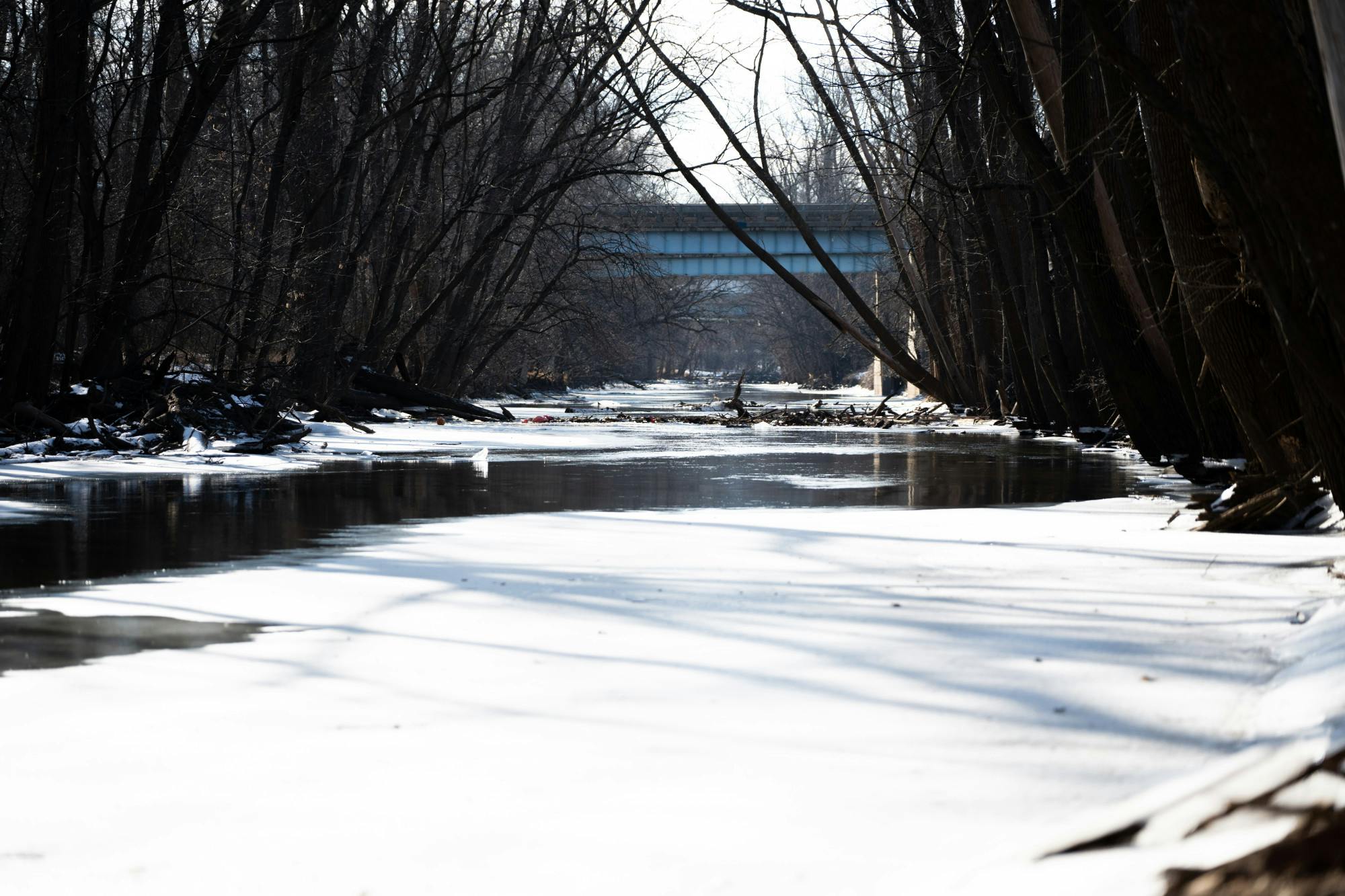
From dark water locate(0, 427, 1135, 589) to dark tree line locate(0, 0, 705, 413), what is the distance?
394 cm

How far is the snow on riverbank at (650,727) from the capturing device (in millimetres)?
2330

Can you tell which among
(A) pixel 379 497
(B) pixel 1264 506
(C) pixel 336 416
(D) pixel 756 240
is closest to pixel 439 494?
(A) pixel 379 497

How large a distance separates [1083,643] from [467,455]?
11648 mm

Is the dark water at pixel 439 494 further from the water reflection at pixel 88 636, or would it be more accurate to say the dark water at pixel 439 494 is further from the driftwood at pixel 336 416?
the driftwood at pixel 336 416

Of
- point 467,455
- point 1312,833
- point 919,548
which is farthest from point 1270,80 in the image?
point 467,455

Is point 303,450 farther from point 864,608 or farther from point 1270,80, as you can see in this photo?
point 1270,80

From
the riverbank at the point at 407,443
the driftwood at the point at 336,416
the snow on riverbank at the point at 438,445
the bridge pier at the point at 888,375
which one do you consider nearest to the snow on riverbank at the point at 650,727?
the snow on riverbank at the point at 438,445

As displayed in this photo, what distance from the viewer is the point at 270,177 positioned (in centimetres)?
1858

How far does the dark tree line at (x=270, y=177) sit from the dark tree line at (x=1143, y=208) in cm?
389

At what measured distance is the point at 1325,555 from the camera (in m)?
5.59

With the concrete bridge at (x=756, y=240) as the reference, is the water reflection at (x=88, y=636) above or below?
below

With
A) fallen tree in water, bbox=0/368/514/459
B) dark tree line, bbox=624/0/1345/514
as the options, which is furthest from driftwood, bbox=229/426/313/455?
dark tree line, bbox=624/0/1345/514

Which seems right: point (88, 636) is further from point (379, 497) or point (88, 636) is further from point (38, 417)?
point (38, 417)

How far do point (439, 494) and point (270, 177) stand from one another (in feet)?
33.8
